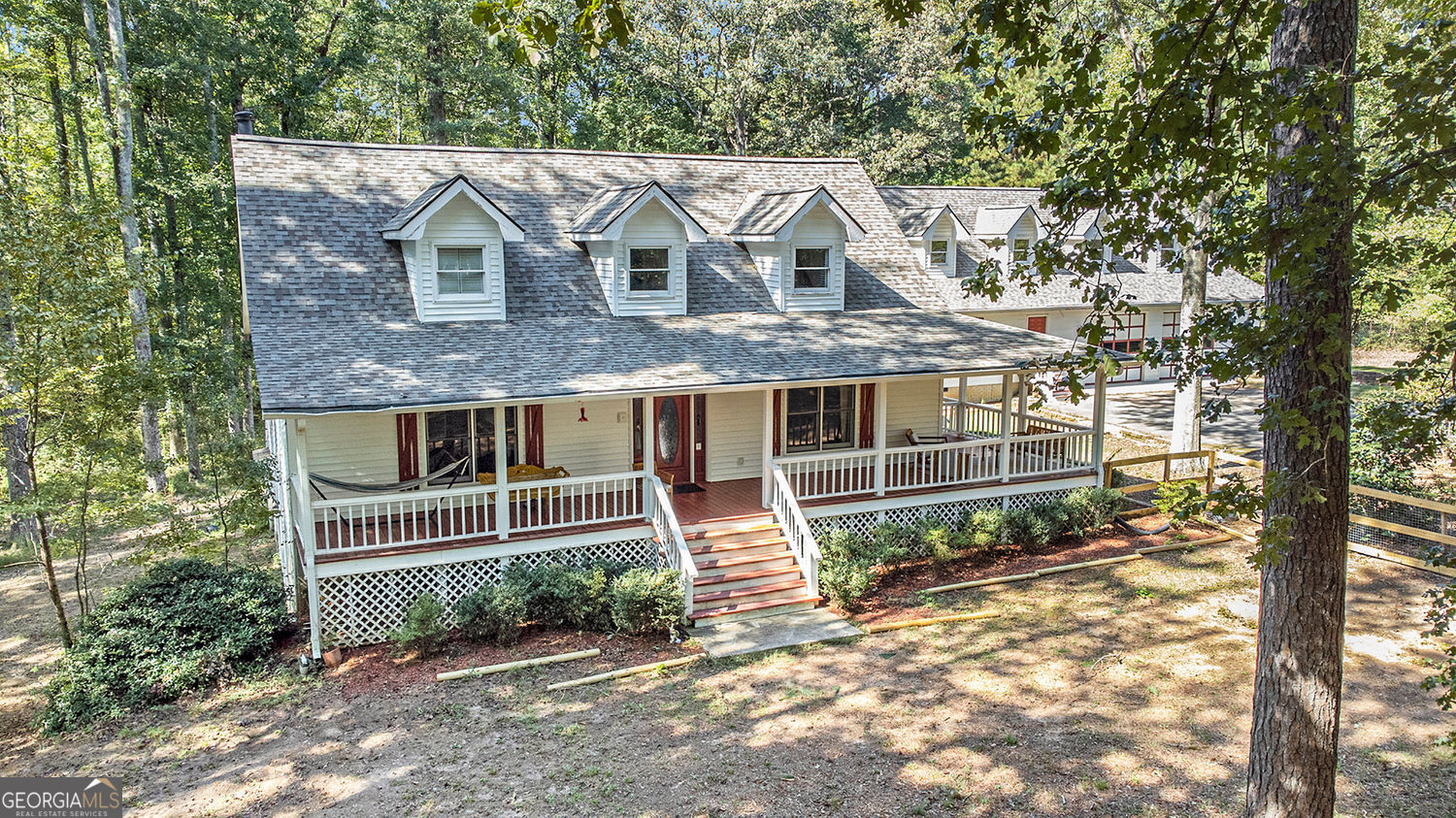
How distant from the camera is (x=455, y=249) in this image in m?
15.7

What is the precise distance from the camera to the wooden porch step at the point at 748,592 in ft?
44.7

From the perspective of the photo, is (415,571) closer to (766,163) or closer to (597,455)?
(597,455)

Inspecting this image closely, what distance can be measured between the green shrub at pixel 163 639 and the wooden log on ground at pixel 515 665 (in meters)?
2.79

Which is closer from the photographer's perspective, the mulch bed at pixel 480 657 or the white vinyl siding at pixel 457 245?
the mulch bed at pixel 480 657

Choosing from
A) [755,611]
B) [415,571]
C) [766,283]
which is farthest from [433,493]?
Result: [766,283]

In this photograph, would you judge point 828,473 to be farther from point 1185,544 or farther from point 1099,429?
point 1185,544

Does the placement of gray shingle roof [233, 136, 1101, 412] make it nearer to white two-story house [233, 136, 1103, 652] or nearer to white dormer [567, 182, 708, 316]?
white two-story house [233, 136, 1103, 652]

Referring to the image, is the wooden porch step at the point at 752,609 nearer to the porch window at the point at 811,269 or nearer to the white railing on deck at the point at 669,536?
the white railing on deck at the point at 669,536

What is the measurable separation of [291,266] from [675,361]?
675 cm

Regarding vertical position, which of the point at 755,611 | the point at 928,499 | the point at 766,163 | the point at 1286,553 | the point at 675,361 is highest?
the point at 766,163

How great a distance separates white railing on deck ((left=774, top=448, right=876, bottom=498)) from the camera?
1542cm

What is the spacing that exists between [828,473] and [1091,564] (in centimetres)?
485

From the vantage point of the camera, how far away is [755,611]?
1367 cm

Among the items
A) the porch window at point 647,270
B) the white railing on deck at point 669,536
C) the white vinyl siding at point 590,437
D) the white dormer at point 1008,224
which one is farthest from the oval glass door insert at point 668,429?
the white dormer at point 1008,224
